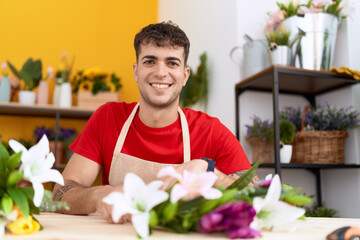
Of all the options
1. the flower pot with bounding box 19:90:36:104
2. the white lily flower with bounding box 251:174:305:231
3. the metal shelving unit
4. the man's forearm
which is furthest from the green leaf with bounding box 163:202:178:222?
the flower pot with bounding box 19:90:36:104

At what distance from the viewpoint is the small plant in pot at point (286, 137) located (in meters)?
1.93

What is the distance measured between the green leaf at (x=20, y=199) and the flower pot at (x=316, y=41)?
1.74m

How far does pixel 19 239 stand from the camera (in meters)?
0.51

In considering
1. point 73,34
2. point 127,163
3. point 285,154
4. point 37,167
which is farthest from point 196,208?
point 73,34

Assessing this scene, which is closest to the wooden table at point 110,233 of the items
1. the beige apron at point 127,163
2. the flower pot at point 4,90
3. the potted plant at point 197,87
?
the beige apron at point 127,163

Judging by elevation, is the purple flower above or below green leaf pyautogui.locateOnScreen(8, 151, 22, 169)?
below

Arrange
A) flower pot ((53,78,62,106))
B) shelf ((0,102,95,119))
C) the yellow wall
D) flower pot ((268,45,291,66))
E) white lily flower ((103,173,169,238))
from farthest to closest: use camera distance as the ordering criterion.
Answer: the yellow wall < flower pot ((53,78,62,106)) < shelf ((0,102,95,119)) < flower pot ((268,45,291,66)) < white lily flower ((103,173,169,238))

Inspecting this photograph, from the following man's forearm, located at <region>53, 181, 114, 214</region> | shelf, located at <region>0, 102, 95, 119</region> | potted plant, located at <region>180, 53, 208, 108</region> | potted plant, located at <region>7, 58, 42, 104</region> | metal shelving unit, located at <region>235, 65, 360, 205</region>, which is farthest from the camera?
potted plant, located at <region>7, 58, 42, 104</region>

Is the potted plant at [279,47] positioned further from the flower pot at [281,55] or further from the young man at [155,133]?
the young man at [155,133]

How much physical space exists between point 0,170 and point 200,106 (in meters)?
2.15

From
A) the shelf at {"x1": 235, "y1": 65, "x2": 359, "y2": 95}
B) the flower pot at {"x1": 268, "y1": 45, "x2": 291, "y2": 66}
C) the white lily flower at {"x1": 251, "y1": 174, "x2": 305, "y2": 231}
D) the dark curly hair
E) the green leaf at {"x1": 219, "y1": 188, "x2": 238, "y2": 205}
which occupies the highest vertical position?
the flower pot at {"x1": 268, "y1": 45, "x2": 291, "y2": 66}

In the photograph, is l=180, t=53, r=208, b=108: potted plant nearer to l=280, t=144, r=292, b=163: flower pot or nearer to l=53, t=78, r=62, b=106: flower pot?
l=280, t=144, r=292, b=163: flower pot

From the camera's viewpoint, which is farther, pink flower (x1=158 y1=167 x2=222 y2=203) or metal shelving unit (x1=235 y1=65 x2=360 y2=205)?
metal shelving unit (x1=235 y1=65 x2=360 y2=205)

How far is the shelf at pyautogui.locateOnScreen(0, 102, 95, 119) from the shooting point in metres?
2.70
